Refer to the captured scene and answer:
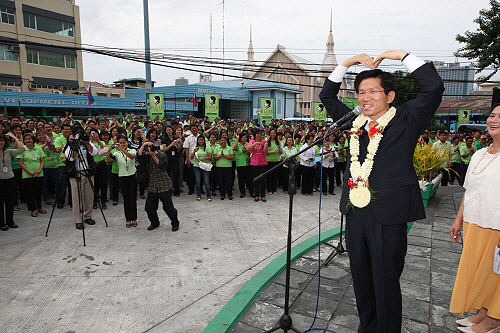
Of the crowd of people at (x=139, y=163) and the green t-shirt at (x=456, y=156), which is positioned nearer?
the crowd of people at (x=139, y=163)

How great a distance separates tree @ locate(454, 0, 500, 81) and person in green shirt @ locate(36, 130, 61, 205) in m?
15.2

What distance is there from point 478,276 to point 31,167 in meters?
7.74

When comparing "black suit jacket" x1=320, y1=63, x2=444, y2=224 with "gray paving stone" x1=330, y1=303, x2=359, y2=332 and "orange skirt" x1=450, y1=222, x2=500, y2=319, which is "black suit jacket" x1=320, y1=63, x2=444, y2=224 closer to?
"orange skirt" x1=450, y1=222, x2=500, y2=319

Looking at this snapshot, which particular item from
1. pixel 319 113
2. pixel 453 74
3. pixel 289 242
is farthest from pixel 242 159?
pixel 453 74

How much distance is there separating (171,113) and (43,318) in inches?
1056

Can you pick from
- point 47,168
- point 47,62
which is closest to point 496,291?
point 47,168

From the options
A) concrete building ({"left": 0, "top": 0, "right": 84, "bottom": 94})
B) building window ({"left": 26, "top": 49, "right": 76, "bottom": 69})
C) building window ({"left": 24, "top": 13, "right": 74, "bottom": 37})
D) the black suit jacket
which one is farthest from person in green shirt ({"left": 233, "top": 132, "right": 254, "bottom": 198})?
building window ({"left": 24, "top": 13, "right": 74, "bottom": 37})

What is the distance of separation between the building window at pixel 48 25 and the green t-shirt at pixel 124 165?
2769cm

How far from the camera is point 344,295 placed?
3.62 meters

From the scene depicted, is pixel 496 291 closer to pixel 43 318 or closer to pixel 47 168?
pixel 43 318

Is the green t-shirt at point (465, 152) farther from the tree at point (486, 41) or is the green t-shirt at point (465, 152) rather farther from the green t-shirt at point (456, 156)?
the tree at point (486, 41)

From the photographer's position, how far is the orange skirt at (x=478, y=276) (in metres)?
2.79

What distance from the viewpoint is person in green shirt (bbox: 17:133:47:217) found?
6.85 m

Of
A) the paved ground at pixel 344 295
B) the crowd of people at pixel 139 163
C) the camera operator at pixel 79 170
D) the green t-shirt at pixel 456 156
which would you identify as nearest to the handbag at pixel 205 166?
the crowd of people at pixel 139 163
